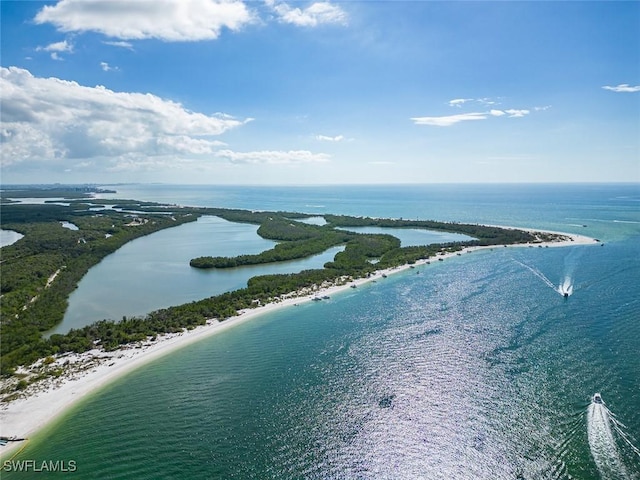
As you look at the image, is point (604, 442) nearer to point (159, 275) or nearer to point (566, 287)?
point (566, 287)

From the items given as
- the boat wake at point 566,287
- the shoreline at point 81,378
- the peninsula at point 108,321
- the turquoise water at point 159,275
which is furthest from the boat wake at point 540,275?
the shoreline at point 81,378

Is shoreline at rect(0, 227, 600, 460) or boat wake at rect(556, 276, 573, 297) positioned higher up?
boat wake at rect(556, 276, 573, 297)

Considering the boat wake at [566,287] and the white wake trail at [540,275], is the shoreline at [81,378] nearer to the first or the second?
the boat wake at [566,287]

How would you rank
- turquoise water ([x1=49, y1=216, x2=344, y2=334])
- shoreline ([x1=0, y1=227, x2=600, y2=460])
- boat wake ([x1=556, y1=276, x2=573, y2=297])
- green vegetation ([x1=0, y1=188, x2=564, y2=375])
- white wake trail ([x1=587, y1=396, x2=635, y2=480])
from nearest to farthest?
white wake trail ([x1=587, y1=396, x2=635, y2=480]) < shoreline ([x1=0, y1=227, x2=600, y2=460]) < green vegetation ([x1=0, y1=188, x2=564, y2=375]) < turquoise water ([x1=49, y1=216, x2=344, y2=334]) < boat wake ([x1=556, y1=276, x2=573, y2=297])

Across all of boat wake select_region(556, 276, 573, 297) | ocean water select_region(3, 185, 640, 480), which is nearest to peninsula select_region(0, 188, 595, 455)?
ocean water select_region(3, 185, 640, 480)

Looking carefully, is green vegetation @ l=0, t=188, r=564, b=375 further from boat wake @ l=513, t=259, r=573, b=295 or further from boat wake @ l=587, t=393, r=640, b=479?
boat wake @ l=587, t=393, r=640, b=479

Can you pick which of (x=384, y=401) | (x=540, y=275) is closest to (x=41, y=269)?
(x=384, y=401)
